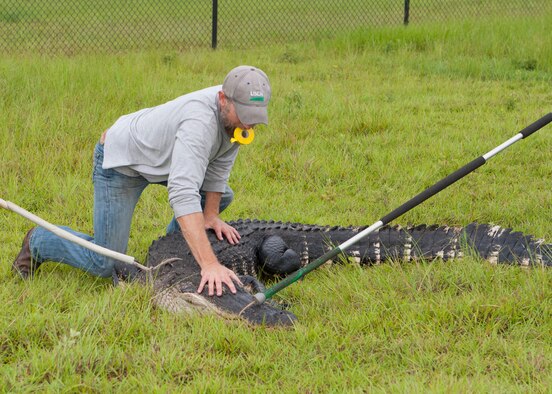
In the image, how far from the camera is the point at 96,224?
420cm

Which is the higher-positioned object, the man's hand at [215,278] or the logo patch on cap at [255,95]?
the logo patch on cap at [255,95]

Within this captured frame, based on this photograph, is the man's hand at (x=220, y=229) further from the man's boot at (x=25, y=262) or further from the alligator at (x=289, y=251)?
the man's boot at (x=25, y=262)

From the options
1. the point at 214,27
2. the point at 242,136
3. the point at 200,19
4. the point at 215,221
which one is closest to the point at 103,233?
the point at 215,221

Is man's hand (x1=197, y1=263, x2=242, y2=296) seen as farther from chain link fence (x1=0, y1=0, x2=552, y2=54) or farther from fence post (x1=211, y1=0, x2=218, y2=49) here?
fence post (x1=211, y1=0, x2=218, y2=49)

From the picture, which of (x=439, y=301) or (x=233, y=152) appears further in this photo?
(x=233, y=152)

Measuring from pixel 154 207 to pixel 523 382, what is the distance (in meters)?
3.06

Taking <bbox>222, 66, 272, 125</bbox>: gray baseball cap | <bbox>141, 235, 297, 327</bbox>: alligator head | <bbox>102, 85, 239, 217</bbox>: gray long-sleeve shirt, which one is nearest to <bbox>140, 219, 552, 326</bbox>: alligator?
<bbox>141, 235, 297, 327</bbox>: alligator head

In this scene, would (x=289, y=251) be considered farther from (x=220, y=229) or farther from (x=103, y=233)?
(x=103, y=233)

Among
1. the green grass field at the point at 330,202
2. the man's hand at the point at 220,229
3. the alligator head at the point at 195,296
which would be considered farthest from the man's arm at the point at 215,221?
the green grass field at the point at 330,202

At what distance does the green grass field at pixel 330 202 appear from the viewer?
3227 millimetres

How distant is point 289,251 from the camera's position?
4.56 metres

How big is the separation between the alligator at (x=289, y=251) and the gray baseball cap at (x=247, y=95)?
0.86 meters

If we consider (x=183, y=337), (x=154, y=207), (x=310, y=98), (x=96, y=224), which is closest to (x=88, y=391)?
(x=183, y=337)

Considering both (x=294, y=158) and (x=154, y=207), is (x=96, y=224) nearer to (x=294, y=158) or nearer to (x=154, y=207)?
(x=154, y=207)
